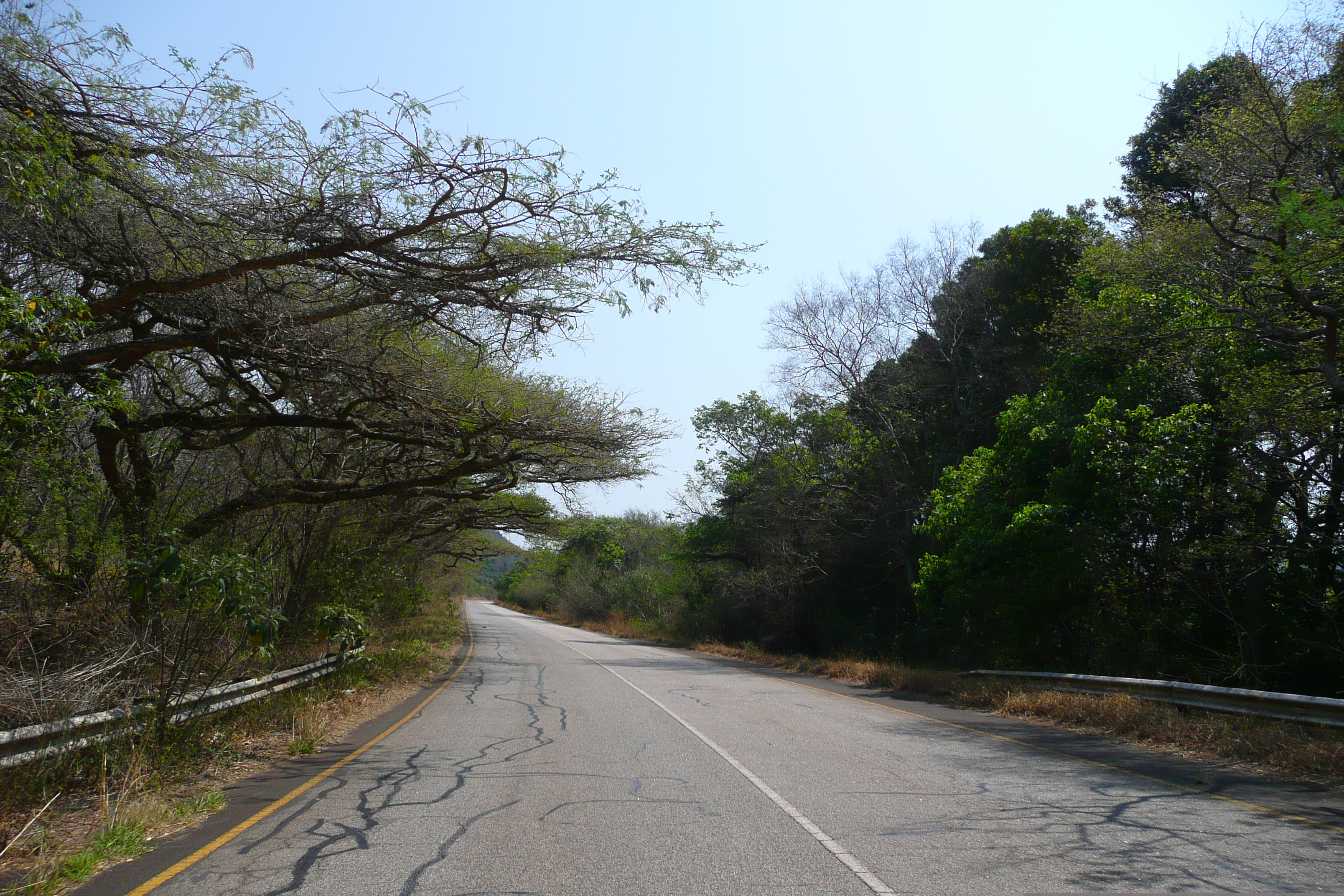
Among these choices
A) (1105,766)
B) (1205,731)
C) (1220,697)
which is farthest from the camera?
(1220,697)

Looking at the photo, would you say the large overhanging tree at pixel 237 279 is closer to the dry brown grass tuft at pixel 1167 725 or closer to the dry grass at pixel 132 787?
the dry grass at pixel 132 787

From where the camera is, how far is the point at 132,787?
6914 mm

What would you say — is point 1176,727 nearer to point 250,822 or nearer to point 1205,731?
point 1205,731

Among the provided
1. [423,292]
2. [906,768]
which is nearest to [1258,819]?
[906,768]

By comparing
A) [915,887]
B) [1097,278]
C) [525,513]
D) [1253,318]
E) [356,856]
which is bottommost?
[356,856]

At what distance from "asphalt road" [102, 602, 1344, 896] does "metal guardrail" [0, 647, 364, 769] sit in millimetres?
1512

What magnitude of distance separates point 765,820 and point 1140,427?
13592 millimetres

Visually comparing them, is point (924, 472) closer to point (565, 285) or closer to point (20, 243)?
point (565, 285)

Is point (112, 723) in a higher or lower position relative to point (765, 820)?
higher

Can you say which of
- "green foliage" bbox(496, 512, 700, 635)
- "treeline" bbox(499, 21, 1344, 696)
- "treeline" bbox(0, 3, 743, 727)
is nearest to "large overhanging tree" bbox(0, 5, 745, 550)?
"treeline" bbox(0, 3, 743, 727)

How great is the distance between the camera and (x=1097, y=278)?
20422 mm

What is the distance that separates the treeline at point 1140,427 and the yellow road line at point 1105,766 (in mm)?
4760

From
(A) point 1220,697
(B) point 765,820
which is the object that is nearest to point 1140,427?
(A) point 1220,697

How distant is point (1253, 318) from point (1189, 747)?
22.2 feet
